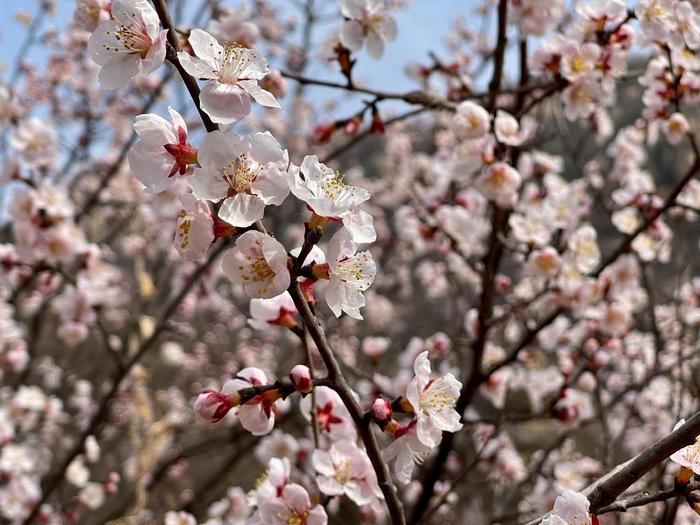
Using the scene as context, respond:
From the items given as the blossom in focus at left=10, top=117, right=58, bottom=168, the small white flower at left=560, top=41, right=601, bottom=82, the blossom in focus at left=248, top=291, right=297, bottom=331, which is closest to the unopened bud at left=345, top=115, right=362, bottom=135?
the small white flower at left=560, top=41, right=601, bottom=82

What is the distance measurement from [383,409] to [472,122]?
119 centimetres

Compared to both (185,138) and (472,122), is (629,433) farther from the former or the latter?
(185,138)

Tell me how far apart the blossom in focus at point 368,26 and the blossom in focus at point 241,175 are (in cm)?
100

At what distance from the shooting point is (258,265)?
0.88m

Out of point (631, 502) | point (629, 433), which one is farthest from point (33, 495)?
point (629, 433)

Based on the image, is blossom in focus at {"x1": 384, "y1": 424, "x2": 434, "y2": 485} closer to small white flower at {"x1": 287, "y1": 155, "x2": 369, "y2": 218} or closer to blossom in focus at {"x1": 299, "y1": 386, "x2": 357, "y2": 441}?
blossom in focus at {"x1": 299, "y1": 386, "x2": 357, "y2": 441}

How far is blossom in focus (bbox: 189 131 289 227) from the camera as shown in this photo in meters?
0.85

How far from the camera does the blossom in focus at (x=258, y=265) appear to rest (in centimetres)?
82

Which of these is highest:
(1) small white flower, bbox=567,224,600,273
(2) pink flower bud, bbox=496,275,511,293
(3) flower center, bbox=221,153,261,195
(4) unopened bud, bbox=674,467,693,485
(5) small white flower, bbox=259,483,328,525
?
(1) small white flower, bbox=567,224,600,273

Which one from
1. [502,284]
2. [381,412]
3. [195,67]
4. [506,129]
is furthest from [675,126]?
[195,67]

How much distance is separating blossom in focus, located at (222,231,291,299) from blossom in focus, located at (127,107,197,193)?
6.6 inches

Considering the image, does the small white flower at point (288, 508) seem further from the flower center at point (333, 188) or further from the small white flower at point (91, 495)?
the small white flower at point (91, 495)

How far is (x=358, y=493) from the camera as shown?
1.16m

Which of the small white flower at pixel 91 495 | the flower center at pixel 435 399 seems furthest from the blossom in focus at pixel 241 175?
the small white flower at pixel 91 495
